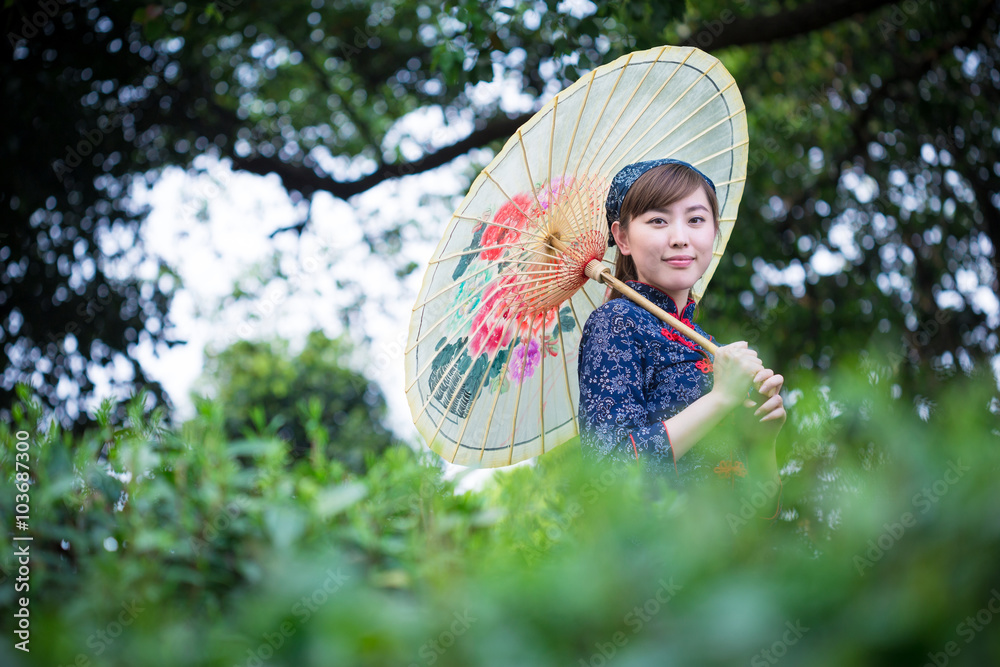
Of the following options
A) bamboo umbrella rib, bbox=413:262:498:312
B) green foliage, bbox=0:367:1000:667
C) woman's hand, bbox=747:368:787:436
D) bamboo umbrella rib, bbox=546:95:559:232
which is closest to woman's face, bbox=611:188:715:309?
bamboo umbrella rib, bbox=546:95:559:232

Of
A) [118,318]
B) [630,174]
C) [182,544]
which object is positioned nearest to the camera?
[182,544]

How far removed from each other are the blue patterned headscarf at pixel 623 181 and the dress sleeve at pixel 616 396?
308mm

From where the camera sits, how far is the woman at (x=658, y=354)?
180 cm

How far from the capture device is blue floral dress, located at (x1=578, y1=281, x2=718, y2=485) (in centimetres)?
180

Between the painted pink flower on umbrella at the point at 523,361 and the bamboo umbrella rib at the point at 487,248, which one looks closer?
the bamboo umbrella rib at the point at 487,248

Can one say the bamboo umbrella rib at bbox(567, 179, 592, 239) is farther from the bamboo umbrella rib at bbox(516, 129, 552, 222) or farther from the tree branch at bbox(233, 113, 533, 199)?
the tree branch at bbox(233, 113, 533, 199)

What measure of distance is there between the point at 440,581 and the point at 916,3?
6568mm

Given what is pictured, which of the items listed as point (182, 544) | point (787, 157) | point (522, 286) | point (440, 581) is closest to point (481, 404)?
point (522, 286)

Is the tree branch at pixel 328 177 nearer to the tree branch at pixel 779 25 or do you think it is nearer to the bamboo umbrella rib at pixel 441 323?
the tree branch at pixel 779 25

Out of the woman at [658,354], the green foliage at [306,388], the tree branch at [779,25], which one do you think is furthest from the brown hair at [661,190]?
the green foliage at [306,388]

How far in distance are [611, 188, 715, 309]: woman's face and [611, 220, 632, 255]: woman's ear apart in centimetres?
6

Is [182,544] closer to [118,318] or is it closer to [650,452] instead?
[650,452]

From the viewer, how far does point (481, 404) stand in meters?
2.48

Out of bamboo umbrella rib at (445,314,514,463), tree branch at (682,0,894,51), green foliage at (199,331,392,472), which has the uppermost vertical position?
green foliage at (199,331,392,472)
